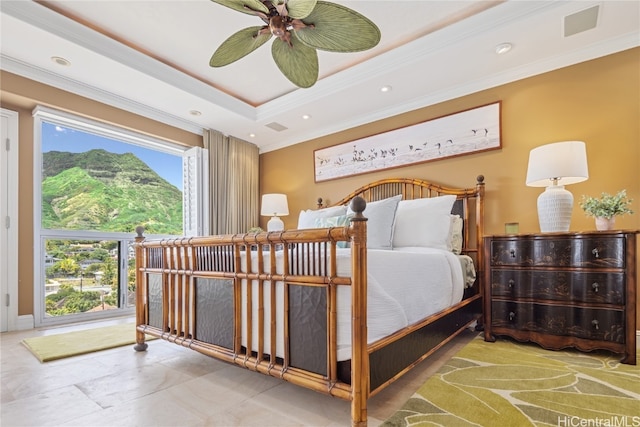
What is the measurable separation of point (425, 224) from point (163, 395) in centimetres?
213

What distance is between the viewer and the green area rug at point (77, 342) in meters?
2.27

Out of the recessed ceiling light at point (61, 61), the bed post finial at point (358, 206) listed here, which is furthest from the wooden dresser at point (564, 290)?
the recessed ceiling light at point (61, 61)

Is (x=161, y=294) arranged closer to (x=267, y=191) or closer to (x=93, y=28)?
(x=93, y=28)

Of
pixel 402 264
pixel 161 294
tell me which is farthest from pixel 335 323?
pixel 161 294

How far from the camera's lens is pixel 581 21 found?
7.43ft

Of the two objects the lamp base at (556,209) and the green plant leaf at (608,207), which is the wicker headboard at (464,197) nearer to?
the lamp base at (556,209)

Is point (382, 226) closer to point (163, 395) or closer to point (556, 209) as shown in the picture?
point (556, 209)

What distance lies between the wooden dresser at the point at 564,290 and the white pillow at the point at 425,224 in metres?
0.34

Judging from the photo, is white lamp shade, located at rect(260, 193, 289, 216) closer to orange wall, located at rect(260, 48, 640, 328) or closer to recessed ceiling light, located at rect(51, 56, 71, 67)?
orange wall, located at rect(260, 48, 640, 328)

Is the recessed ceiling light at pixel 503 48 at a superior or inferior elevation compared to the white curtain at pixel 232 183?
superior

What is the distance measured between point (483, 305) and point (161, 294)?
2.45m

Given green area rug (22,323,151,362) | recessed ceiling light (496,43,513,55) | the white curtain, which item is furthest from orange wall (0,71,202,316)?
recessed ceiling light (496,43,513,55)

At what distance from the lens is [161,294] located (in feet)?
7.25

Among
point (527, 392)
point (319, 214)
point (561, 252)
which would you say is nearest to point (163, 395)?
point (527, 392)
